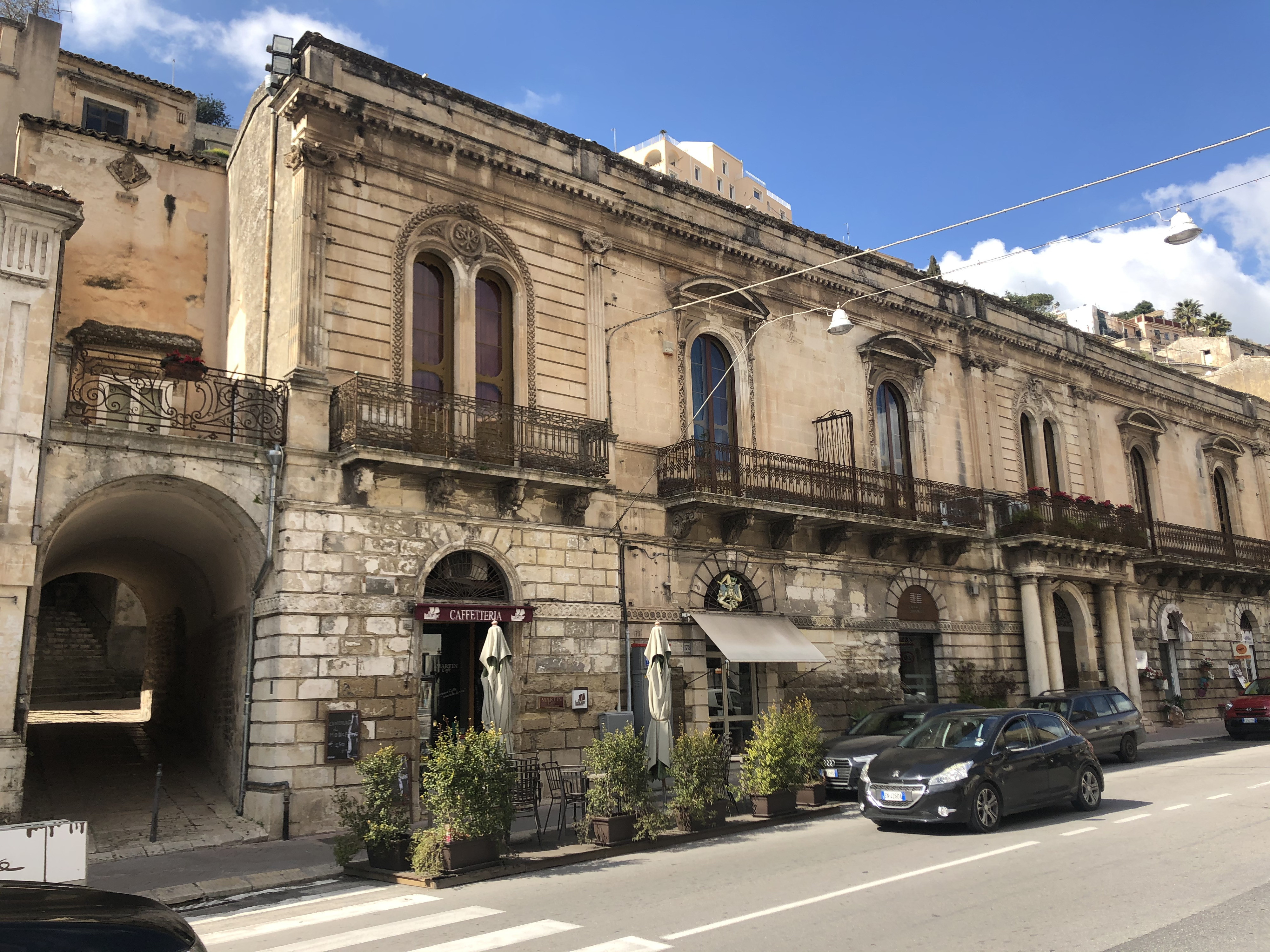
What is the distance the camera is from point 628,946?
24.3 feet

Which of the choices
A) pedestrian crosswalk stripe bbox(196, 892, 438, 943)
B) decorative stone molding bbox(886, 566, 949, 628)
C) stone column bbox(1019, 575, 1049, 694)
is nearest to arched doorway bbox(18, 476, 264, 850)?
pedestrian crosswalk stripe bbox(196, 892, 438, 943)

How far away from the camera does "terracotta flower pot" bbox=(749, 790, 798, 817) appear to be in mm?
14227

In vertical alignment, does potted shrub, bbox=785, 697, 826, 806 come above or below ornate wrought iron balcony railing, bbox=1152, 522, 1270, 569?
below

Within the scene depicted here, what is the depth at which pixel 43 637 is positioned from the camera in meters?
35.3

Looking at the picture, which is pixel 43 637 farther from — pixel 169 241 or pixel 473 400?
pixel 473 400

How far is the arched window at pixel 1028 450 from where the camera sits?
29281 millimetres

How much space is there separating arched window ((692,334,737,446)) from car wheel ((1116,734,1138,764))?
34.0 feet

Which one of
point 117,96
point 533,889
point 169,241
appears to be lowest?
point 533,889

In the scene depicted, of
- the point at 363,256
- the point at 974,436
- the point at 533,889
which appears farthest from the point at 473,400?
the point at 974,436

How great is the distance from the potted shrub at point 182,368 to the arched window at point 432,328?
3618mm

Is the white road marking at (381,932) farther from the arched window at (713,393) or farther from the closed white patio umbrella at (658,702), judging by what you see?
the arched window at (713,393)

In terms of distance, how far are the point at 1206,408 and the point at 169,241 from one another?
35566 millimetres

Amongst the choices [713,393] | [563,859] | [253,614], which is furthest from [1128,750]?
[253,614]

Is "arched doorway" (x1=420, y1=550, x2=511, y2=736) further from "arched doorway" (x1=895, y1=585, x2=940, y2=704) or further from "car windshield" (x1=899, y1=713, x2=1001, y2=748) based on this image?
"arched doorway" (x1=895, y1=585, x2=940, y2=704)
